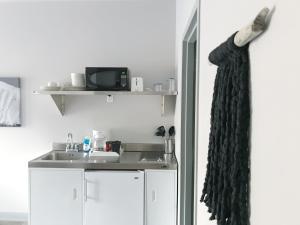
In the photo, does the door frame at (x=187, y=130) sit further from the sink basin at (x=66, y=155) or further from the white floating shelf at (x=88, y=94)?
the sink basin at (x=66, y=155)

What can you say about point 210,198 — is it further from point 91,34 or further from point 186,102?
point 91,34

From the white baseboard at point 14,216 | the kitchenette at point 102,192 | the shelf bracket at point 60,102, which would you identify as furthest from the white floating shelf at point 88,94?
the white baseboard at point 14,216

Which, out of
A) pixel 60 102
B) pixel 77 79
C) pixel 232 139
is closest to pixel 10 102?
pixel 60 102

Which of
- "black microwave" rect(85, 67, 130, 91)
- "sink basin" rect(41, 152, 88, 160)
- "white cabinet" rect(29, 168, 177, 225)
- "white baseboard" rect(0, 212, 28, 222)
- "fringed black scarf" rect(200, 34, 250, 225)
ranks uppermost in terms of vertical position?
"black microwave" rect(85, 67, 130, 91)

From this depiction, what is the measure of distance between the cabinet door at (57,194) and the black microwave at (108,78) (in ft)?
2.76

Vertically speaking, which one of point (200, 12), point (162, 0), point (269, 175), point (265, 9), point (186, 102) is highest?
point (162, 0)

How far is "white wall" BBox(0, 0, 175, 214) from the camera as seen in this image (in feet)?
10.1

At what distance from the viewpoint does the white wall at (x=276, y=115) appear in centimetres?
48

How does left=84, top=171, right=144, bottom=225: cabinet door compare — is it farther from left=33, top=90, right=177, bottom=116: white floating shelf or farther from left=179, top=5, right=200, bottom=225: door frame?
left=33, top=90, right=177, bottom=116: white floating shelf

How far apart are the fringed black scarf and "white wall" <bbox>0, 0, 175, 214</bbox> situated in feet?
7.67

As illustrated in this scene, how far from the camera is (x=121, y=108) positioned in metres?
3.14

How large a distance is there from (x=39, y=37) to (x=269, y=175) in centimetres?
305

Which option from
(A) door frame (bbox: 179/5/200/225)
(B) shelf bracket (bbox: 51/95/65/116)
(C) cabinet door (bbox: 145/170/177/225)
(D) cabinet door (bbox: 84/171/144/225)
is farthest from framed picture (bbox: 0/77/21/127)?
(A) door frame (bbox: 179/5/200/225)

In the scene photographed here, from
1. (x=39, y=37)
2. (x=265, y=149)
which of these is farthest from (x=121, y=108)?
(x=265, y=149)
